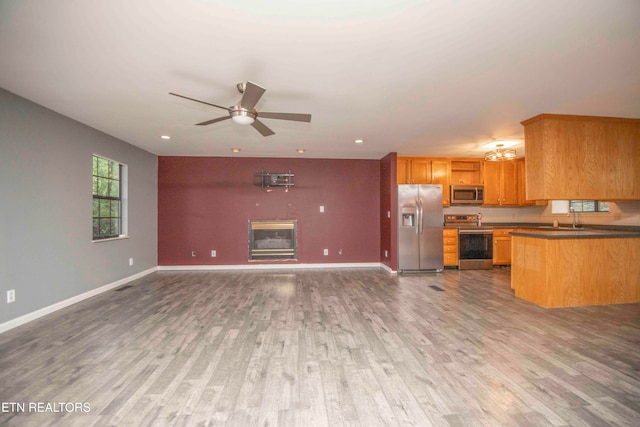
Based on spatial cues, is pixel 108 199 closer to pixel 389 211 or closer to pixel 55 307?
pixel 55 307

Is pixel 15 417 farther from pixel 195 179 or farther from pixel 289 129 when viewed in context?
pixel 195 179

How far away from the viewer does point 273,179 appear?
6070 mm

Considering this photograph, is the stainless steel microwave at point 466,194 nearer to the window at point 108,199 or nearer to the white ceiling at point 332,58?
the white ceiling at point 332,58

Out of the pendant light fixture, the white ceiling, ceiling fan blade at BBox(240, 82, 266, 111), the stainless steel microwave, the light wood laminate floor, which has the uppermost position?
the white ceiling

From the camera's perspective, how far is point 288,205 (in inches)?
244

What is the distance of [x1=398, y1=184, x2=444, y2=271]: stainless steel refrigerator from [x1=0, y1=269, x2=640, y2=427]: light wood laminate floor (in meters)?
1.79

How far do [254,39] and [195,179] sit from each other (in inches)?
182

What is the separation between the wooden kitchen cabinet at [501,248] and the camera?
6055mm

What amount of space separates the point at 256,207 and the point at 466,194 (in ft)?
15.0

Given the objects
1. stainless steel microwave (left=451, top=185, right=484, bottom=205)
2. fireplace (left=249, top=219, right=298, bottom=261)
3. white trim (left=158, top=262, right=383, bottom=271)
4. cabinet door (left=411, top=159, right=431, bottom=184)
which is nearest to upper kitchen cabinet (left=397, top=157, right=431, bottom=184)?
cabinet door (left=411, top=159, right=431, bottom=184)

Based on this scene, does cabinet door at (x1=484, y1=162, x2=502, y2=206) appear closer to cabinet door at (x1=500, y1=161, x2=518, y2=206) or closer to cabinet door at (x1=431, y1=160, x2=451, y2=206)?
cabinet door at (x1=500, y1=161, x2=518, y2=206)

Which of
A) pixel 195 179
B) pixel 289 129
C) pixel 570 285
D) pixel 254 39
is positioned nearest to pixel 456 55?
pixel 254 39

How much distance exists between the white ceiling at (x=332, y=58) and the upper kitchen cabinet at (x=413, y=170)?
2.16 meters

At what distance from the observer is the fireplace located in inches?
242
